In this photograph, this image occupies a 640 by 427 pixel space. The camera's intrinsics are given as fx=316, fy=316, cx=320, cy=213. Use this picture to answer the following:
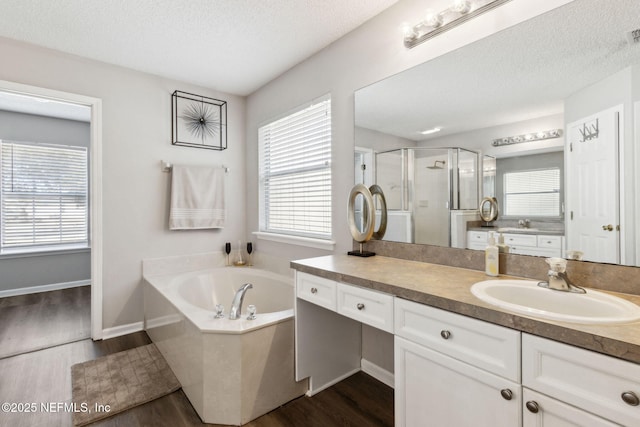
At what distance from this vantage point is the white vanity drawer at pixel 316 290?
161 cm

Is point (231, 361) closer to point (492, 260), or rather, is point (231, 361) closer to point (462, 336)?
point (462, 336)

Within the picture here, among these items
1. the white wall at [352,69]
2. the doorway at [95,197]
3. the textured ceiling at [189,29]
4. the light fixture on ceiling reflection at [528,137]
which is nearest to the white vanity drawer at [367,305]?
the white wall at [352,69]

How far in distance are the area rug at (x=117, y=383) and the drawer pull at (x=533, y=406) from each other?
192cm

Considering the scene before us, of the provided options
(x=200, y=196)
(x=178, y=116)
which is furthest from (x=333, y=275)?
(x=178, y=116)

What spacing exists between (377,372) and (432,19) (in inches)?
84.2

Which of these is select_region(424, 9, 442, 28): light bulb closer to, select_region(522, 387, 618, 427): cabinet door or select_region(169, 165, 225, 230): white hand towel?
select_region(522, 387, 618, 427): cabinet door

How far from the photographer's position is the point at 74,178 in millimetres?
4363

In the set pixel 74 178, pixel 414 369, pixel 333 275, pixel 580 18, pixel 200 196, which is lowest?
pixel 414 369

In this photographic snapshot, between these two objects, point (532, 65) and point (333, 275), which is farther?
point (333, 275)

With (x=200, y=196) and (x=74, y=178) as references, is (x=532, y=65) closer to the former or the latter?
(x=200, y=196)

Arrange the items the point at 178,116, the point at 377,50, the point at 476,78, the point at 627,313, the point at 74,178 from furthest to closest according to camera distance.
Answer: the point at 74,178 < the point at 178,116 < the point at 377,50 < the point at 476,78 < the point at 627,313

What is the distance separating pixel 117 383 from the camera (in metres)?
2.02

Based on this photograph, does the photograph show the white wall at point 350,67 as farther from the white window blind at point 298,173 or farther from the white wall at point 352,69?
the white window blind at point 298,173

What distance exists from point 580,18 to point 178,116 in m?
3.02
